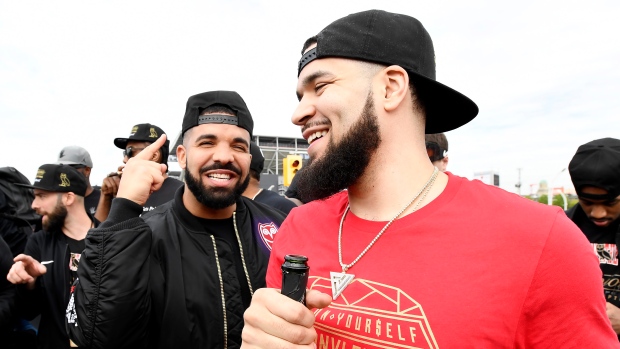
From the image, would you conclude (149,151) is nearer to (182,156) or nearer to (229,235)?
(182,156)

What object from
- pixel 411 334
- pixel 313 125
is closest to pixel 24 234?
pixel 313 125

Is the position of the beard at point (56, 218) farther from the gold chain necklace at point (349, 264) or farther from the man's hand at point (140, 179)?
the gold chain necklace at point (349, 264)

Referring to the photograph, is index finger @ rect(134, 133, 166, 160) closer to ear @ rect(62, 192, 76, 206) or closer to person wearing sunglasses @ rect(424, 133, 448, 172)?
ear @ rect(62, 192, 76, 206)

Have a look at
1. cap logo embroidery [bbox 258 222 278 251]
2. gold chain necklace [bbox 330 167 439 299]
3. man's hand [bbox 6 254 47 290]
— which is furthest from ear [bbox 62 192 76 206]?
gold chain necklace [bbox 330 167 439 299]

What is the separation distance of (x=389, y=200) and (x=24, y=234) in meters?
5.28

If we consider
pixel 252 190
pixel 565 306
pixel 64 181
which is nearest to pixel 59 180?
pixel 64 181

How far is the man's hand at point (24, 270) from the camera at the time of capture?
315 cm

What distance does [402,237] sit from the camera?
140 centimetres

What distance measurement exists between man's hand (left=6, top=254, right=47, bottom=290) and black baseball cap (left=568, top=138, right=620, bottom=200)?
14.4 feet

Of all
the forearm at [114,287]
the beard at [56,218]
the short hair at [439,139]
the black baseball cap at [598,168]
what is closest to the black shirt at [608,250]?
the black baseball cap at [598,168]

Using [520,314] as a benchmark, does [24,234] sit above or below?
below

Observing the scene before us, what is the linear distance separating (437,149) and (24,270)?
407cm

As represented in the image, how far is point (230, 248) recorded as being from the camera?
2.71 m

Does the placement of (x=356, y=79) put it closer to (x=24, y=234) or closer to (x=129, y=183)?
(x=129, y=183)
